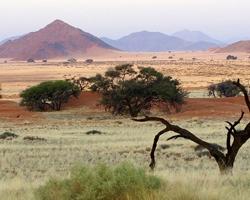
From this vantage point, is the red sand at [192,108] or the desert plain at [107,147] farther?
the red sand at [192,108]

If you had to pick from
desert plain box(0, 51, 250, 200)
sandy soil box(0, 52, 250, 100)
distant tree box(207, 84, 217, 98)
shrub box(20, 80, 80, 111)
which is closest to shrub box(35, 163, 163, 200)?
desert plain box(0, 51, 250, 200)

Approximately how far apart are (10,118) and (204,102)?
16.2 m

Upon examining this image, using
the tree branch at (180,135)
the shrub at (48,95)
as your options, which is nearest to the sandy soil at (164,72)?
the shrub at (48,95)

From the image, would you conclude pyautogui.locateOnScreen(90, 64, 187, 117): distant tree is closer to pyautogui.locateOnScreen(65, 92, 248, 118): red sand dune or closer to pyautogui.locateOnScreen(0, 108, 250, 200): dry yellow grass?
pyautogui.locateOnScreen(65, 92, 248, 118): red sand dune

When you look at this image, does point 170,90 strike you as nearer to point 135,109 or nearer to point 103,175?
point 135,109

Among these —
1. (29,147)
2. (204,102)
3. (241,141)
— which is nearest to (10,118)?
(204,102)

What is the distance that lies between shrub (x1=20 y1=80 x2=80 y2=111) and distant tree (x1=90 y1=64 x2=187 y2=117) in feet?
16.3

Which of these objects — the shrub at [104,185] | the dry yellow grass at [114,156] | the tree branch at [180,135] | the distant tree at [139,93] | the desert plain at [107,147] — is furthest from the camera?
the distant tree at [139,93]

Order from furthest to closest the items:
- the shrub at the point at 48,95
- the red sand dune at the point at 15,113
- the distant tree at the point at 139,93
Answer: the shrub at the point at 48,95, the distant tree at the point at 139,93, the red sand dune at the point at 15,113

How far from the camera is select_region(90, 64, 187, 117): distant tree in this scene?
4603 centimetres

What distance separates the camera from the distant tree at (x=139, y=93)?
46031 mm

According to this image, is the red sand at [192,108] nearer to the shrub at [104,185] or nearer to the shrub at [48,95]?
the shrub at [48,95]

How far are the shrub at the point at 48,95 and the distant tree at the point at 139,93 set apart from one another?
498 centimetres

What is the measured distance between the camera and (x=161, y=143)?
26891mm
